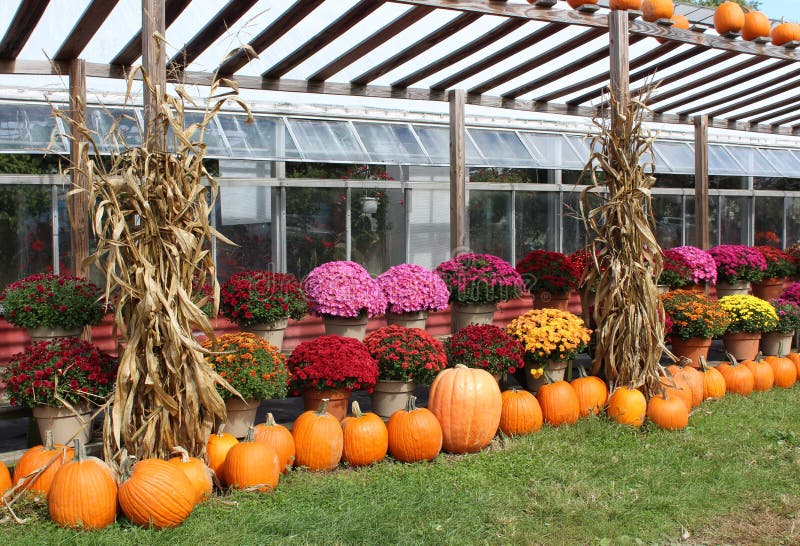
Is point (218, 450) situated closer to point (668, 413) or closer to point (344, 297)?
point (344, 297)

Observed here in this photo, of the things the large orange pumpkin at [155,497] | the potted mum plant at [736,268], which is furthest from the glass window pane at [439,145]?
the large orange pumpkin at [155,497]

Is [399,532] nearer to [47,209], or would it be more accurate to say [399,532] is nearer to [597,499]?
[597,499]

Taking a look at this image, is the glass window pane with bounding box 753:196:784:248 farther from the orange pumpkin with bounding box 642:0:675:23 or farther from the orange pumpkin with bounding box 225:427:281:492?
the orange pumpkin with bounding box 225:427:281:492

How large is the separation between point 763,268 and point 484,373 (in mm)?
4247

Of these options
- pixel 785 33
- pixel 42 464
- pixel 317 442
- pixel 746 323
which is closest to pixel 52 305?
pixel 42 464

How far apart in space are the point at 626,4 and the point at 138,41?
3.83 meters

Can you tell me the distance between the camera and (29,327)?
4.55m

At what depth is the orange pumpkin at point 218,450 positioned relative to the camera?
4004 mm

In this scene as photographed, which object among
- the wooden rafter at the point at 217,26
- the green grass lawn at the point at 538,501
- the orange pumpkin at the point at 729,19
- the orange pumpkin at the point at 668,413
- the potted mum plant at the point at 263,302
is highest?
the orange pumpkin at the point at 729,19

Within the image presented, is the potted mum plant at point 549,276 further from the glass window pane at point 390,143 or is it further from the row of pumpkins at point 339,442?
the glass window pane at point 390,143

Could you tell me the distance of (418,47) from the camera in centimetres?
657

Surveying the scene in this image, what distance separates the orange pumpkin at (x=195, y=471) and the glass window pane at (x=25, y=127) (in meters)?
4.27

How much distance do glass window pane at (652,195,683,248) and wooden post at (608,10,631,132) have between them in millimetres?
6335

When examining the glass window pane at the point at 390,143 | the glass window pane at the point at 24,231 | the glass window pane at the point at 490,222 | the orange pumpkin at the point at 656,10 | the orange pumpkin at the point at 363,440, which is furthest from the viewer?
the glass window pane at the point at 490,222
